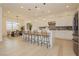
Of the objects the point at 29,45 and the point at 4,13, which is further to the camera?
the point at 29,45

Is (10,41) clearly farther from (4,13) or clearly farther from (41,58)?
(41,58)

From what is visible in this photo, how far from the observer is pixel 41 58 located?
3004mm

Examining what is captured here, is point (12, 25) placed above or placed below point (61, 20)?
below

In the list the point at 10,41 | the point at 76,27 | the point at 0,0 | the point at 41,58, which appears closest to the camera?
the point at 0,0

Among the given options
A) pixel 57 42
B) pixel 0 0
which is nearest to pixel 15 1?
pixel 0 0

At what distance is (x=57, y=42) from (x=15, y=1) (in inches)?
97.1

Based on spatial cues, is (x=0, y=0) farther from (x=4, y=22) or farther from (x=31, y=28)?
(x=31, y=28)

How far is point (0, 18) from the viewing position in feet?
12.7

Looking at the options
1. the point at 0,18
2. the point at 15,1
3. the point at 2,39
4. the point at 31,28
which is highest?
the point at 15,1

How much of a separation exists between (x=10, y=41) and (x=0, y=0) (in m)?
1.98

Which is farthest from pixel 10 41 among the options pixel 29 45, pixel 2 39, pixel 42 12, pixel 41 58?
pixel 41 58

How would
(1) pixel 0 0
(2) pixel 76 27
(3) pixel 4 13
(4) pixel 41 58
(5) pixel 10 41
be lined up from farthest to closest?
(5) pixel 10 41 < (3) pixel 4 13 < (2) pixel 76 27 < (4) pixel 41 58 < (1) pixel 0 0

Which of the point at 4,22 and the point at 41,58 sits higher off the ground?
the point at 4,22

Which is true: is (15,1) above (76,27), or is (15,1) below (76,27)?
above
